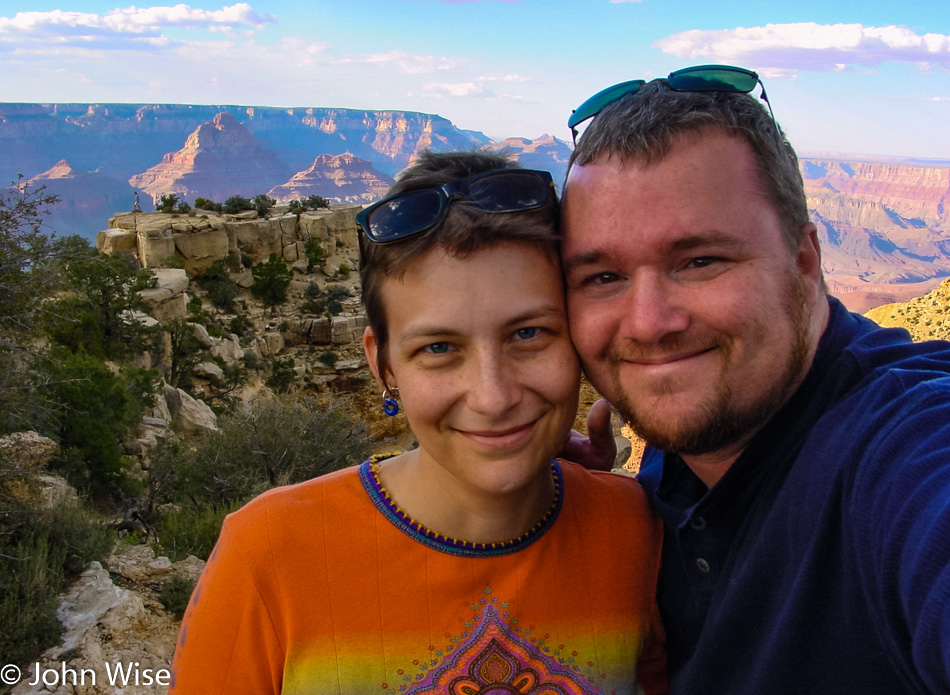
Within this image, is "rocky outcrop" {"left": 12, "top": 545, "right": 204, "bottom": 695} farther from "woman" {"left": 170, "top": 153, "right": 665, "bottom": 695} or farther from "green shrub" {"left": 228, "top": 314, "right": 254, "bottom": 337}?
"green shrub" {"left": 228, "top": 314, "right": 254, "bottom": 337}

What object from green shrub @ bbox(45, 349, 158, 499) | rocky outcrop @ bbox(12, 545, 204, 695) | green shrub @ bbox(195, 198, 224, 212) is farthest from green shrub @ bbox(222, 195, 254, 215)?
rocky outcrop @ bbox(12, 545, 204, 695)

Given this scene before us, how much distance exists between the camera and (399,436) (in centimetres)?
1609

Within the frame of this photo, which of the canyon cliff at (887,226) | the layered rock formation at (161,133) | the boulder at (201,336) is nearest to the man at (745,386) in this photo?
the boulder at (201,336)

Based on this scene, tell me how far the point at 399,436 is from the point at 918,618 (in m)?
15.6

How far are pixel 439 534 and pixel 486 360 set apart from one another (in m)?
0.46

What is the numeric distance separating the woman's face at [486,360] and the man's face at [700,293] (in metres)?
0.13

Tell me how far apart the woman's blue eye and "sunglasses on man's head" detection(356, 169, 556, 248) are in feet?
0.87

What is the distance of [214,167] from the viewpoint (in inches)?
4486

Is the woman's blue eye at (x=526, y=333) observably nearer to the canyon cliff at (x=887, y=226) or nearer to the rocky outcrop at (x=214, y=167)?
the rocky outcrop at (x=214, y=167)

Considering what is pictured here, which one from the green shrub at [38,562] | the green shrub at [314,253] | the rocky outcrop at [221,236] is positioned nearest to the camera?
the green shrub at [38,562]

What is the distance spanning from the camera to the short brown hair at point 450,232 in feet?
4.27

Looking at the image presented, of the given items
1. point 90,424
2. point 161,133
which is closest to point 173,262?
point 90,424

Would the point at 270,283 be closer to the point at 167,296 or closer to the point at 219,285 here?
the point at 219,285

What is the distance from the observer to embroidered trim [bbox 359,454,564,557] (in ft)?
4.70
